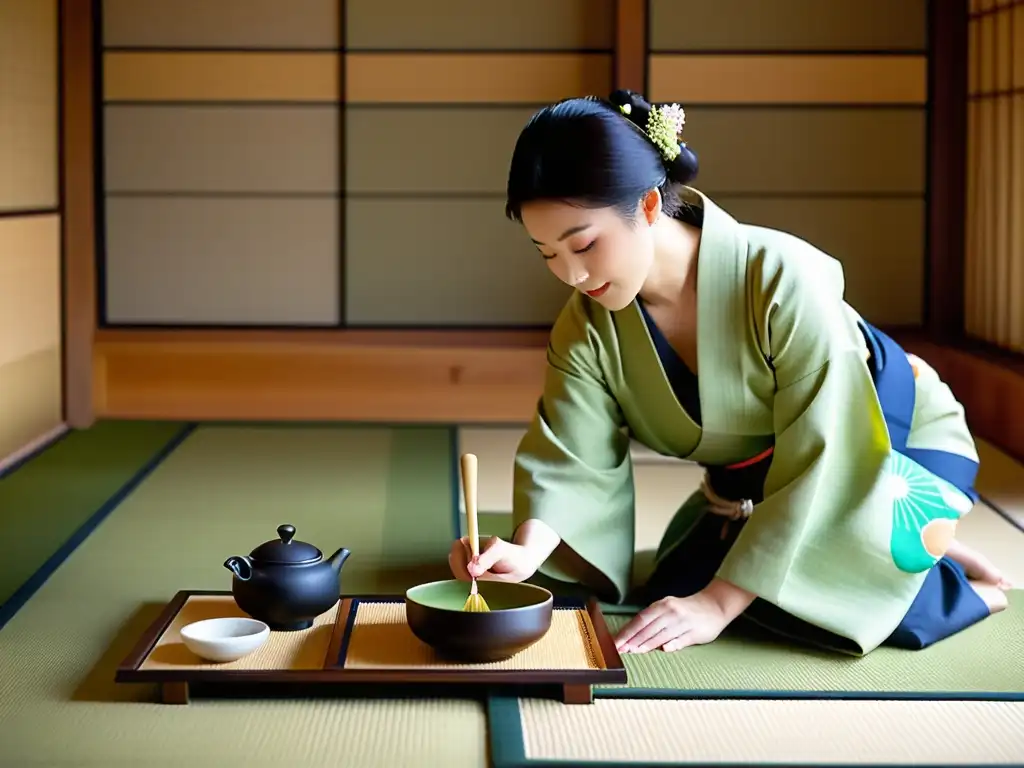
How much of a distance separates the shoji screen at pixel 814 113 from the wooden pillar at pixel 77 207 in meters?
2.12

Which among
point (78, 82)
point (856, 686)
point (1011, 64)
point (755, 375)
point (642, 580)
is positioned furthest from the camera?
point (78, 82)

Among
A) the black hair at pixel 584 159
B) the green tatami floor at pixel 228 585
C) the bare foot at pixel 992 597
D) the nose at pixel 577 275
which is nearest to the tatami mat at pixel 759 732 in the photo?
the green tatami floor at pixel 228 585

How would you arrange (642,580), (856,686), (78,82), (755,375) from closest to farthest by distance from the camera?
(856,686)
(755,375)
(642,580)
(78,82)

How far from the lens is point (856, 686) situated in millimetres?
2203

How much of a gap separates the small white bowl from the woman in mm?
387

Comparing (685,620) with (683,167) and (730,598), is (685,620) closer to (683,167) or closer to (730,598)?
(730,598)

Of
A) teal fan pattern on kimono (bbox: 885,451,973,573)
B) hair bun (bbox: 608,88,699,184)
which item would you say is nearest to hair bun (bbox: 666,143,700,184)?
hair bun (bbox: 608,88,699,184)

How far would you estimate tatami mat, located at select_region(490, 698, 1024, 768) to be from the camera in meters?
1.87

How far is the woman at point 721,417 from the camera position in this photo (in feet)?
7.37

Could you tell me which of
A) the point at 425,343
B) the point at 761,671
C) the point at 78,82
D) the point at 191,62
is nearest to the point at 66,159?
the point at 78,82

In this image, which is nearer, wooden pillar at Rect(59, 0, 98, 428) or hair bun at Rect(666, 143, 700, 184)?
hair bun at Rect(666, 143, 700, 184)

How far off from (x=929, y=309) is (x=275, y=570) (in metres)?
3.77

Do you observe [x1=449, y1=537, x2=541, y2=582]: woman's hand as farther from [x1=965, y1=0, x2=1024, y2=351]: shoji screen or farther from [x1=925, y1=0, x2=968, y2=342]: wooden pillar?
[x1=925, y1=0, x2=968, y2=342]: wooden pillar

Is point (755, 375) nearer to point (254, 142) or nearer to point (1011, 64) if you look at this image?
point (1011, 64)
